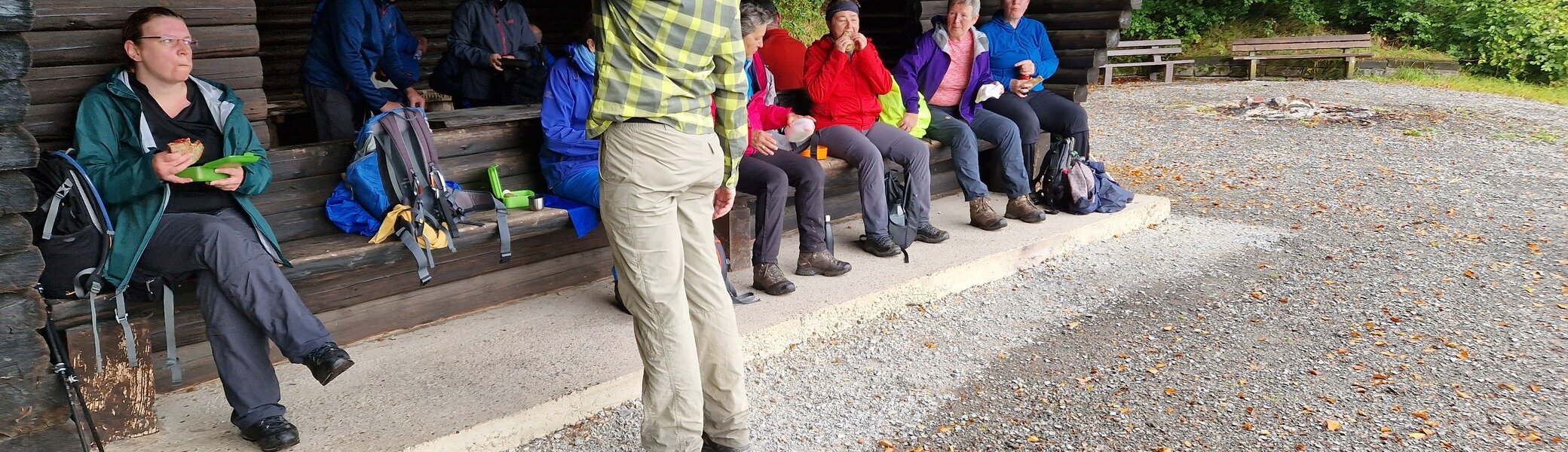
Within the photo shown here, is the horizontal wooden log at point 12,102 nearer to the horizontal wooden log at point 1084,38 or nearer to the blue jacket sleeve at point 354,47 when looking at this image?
the blue jacket sleeve at point 354,47

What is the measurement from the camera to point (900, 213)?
5.11 metres

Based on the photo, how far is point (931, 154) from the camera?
607 centimetres

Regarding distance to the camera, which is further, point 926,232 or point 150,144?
point 926,232

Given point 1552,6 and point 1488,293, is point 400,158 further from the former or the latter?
point 1552,6

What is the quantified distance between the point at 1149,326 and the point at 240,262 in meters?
3.65

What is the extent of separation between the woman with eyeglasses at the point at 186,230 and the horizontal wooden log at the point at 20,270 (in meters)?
0.41

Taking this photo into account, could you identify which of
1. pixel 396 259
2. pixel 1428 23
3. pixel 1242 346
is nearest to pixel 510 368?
pixel 396 259

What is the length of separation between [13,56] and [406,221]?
4.66 feet

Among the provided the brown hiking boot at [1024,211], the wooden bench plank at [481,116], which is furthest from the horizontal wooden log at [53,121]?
the brown hiking boot at [1024,211]

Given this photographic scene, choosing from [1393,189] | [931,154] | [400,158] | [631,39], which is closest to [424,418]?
[400,158]

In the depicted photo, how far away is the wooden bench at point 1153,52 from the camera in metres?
15.8

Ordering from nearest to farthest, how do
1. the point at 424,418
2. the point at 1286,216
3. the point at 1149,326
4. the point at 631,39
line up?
the point at 631,39 < the point at 424,418 < the point at 1149,326 < the point at 1286,216

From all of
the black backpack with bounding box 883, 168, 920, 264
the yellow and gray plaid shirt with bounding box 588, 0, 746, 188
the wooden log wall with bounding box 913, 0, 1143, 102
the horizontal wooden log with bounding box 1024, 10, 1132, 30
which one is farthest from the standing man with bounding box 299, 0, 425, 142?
the horizontal wooden log with bounding box 1024, 10, 1132, 30

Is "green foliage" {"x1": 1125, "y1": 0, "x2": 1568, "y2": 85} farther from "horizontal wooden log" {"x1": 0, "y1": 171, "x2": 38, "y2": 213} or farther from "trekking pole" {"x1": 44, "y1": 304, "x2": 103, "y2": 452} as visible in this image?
"horizontal wooden log" {"x1": 0, "y1": 171, "x2": 38, "y2": 213}
